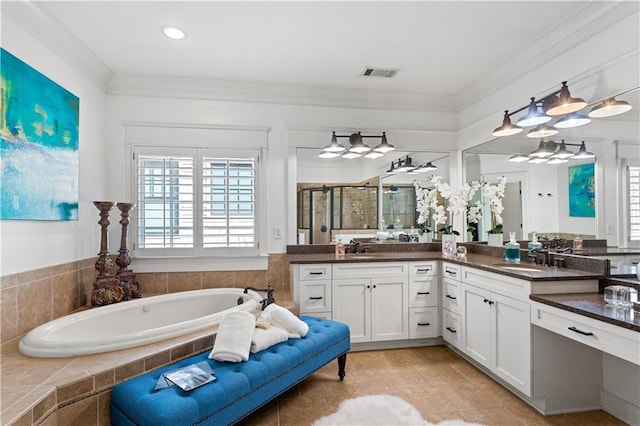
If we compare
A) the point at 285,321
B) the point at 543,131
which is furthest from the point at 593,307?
the point at 285,321

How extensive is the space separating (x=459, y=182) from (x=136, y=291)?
3473 mm

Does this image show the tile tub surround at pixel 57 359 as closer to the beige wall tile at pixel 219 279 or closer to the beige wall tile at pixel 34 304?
the beige wall tile at pixel 34 304

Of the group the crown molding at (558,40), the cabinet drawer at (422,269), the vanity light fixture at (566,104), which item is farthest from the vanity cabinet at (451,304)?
the crown molding at (558,40)

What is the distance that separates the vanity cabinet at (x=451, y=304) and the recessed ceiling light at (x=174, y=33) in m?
2.91

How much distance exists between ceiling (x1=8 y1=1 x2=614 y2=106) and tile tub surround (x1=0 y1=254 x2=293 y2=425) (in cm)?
180

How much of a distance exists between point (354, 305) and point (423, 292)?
689 mm

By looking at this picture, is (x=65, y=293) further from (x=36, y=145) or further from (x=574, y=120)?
(x=574, y=120)

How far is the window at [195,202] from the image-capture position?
11.3ft

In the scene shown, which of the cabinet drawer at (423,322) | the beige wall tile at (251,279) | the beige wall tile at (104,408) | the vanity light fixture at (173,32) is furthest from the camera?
the beige wall tile at (251,279)

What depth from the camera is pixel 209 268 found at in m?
3.55

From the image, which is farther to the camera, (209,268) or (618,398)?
(209,268)

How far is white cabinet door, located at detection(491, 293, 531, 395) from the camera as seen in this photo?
2.27 meters

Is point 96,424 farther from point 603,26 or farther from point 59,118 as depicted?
point 603,26

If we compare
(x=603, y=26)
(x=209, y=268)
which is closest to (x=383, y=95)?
(x=603, y=26)
